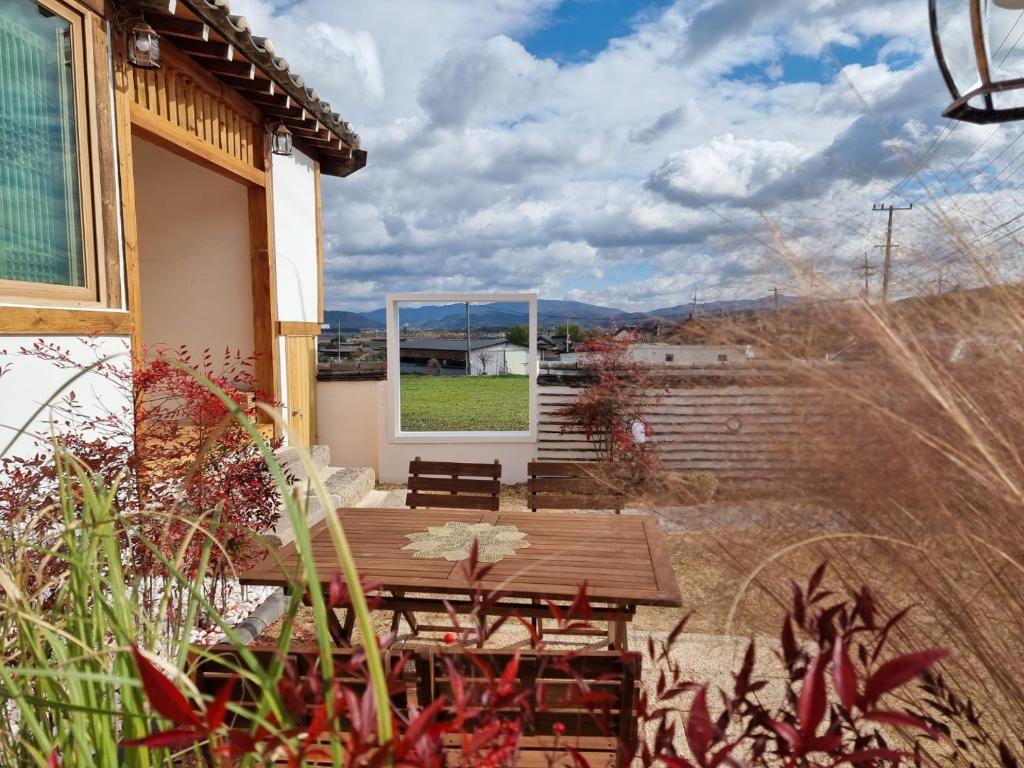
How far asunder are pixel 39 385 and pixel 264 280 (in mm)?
2829

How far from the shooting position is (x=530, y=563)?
2.47 m

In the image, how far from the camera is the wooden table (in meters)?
Result: 2.31

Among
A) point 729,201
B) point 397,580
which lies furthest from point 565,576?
point 729,201

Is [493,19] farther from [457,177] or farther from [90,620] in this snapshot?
[457,177]

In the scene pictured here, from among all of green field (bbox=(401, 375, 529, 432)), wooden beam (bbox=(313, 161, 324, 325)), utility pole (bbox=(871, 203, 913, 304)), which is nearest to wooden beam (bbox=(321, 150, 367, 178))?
wooden beam (bbox=(313, 161, 324, 325))

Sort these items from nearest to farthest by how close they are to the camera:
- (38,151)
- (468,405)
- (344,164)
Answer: (38,151)
(344,164)
(468,405)

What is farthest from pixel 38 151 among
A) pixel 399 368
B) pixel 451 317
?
pixel 451 317

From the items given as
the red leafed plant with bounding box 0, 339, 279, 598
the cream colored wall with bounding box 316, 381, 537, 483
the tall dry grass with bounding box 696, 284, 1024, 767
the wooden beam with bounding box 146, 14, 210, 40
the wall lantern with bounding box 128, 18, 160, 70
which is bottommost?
the cream colored wall with bounding box 316, 381, 537, 483

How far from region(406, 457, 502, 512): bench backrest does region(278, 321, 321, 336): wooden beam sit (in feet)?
8.11

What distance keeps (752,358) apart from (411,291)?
Answer: 6.56 meters

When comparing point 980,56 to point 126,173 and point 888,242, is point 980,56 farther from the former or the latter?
point 126,173

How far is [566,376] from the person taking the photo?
7.23 meters

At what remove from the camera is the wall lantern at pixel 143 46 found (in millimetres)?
3639

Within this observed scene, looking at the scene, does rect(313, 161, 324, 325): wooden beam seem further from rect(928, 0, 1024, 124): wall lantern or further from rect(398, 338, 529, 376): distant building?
rect(928, 0, 1024, 124): wall lantern
